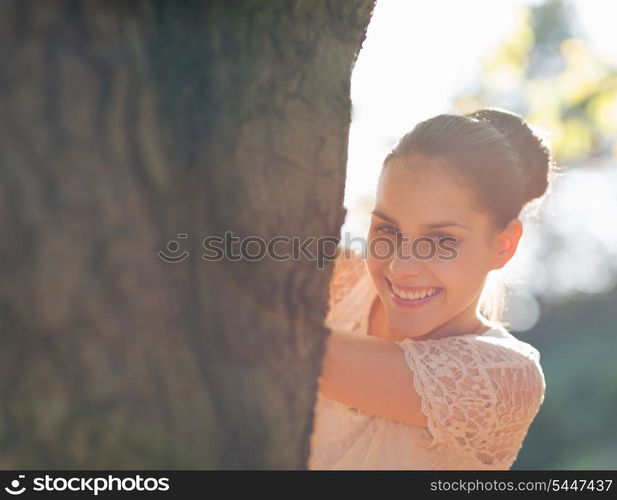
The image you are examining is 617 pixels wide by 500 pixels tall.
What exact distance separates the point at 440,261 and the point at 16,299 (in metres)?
1.98

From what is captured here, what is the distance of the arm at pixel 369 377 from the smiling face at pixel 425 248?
26cm

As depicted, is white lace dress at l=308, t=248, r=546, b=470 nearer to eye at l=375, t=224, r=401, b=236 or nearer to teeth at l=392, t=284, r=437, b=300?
teeth at l=392, t=284, r=437, b=300

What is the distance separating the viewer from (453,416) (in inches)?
107

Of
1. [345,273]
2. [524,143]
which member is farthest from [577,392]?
[524,143]

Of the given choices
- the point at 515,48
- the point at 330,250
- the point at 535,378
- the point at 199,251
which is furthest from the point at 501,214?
the point at 515,48

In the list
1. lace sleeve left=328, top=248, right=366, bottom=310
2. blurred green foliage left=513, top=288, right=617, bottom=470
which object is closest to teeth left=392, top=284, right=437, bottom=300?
lace sleeve left=328, top=248, right=366, bottom=310

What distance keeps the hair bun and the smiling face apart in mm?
331

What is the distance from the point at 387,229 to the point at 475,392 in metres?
0.62

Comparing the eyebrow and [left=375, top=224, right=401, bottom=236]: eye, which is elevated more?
the eyebrow

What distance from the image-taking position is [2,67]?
1099 mm

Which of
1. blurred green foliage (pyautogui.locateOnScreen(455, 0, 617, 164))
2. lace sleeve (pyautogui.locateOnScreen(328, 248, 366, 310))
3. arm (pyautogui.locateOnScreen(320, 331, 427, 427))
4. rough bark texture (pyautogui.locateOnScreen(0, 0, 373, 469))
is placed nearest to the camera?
rough bark texture (pyautogui.locateOnScreen(0, 0, 373, 469))

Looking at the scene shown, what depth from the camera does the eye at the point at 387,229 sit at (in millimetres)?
2939

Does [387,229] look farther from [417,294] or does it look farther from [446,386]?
[446,386]

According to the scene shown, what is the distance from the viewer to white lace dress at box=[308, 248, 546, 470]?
8.83ft
